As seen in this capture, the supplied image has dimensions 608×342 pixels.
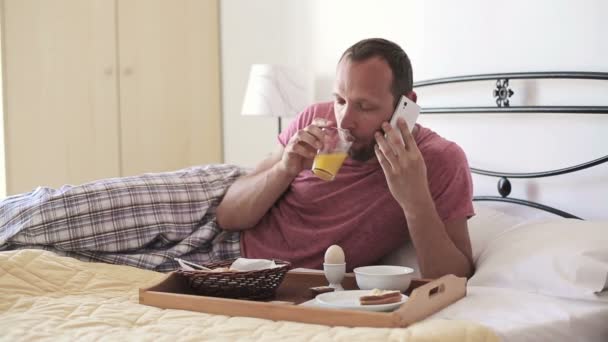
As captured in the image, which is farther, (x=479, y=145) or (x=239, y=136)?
(x=239, y=136)

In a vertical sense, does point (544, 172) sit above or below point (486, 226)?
above

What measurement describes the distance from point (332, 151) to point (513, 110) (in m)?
0.85

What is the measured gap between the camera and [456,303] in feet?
5.43

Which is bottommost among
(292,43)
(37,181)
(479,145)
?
(37,181)

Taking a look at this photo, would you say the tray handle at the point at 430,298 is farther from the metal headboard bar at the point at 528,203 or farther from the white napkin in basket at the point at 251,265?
the metal headboard bar at the point at 528,203

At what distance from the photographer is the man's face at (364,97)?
2029 millimetres

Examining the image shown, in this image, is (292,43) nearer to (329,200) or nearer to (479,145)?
(479,145)

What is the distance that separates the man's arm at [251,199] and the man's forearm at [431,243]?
40 centimetres

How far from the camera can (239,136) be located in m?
4.04

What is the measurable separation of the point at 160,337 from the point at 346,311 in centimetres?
32

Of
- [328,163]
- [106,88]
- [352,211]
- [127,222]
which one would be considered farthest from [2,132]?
[328,163]

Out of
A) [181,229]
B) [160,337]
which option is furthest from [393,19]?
[160,337]

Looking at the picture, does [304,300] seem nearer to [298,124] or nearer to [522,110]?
[298,124]

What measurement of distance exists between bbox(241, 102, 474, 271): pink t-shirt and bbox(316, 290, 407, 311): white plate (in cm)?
52
